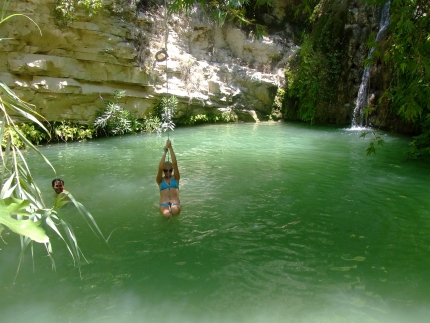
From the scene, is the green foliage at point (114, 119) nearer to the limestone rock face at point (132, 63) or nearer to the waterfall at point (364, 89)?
the limestone rock face at point (132, 63)

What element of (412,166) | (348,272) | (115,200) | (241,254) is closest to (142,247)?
(241,254)

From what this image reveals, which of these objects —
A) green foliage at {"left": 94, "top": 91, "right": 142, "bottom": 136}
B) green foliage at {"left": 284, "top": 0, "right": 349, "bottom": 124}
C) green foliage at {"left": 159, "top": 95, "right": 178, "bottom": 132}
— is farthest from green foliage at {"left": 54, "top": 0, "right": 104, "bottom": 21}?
green foliage at {"left": 284, "top": 0, "right": 349, "bottom": 124}

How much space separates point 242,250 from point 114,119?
1020cm

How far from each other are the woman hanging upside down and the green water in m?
0.21

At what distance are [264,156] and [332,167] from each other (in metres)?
2.00

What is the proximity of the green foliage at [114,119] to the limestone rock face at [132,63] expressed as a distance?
0.26m

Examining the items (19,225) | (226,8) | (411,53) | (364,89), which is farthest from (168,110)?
(19,225)

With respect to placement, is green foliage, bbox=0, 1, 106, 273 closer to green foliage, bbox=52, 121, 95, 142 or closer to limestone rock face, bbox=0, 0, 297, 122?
limestone rock face, bbox=0, 0, 297, 122

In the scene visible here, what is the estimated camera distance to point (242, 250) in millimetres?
4531

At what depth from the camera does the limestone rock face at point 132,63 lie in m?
11.5

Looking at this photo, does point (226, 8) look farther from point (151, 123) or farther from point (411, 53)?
point (151, 123)

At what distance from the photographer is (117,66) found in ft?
44.1

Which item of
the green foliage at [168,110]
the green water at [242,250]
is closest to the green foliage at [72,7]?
the green foliage at [168,110]

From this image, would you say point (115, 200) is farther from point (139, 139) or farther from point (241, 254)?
point (139, 139)
